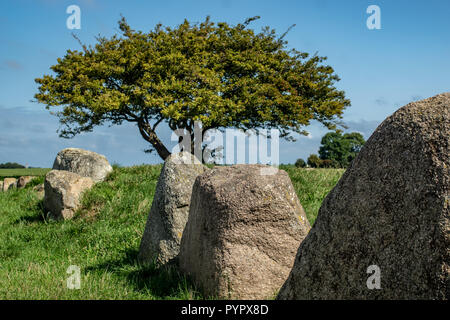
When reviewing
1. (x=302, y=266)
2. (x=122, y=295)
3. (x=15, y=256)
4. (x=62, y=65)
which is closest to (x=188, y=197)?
(x=122, y=295)

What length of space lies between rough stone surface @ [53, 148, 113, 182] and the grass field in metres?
0.49

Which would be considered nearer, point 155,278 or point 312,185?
point 155,278

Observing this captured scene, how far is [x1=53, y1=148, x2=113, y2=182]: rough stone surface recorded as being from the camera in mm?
14977

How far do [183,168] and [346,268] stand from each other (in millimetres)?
4383

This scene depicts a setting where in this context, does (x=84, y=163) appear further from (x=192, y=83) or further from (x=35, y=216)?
(x=192, y=83)

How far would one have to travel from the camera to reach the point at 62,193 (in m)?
11.8

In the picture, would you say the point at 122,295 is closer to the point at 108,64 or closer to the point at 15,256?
the point at 15,256

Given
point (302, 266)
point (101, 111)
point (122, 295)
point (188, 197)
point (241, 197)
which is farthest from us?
point (101, 111)

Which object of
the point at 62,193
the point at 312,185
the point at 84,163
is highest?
the point at 84,163

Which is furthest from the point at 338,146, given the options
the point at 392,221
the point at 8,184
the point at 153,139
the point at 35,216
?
the point at 392,221

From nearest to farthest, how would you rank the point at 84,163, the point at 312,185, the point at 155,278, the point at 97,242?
the point at 155,278 < the point at 97,242 < the point at 312,185 < the point at 84,163

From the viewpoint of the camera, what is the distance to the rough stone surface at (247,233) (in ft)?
16.5

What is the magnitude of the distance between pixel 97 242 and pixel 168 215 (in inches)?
129
